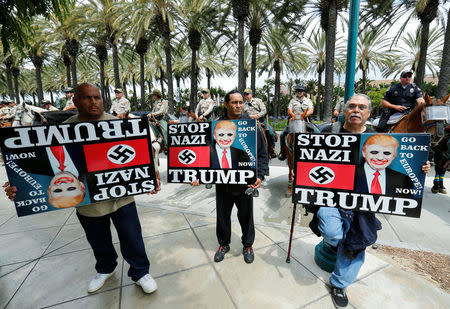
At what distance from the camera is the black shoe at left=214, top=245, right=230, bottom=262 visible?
9.74ft

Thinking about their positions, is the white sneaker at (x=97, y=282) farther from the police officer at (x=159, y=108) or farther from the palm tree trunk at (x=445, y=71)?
the palm tree trunk at (x=445, y=71)

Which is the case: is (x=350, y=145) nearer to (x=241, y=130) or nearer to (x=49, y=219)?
(x=241, y=130)

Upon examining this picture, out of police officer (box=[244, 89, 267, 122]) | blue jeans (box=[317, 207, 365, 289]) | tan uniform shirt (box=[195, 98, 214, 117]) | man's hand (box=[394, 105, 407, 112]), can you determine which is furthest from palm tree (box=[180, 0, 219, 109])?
blue jeans (box=[317, 207, 365, 289])

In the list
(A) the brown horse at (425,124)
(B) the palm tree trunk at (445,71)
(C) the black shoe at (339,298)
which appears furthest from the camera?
(B) the palm tree trunk at (445,71)

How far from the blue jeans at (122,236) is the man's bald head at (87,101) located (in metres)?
1.00

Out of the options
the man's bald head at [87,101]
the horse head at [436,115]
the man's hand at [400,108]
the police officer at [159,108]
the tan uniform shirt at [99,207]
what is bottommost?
the tan uniform shirt at [99,207]

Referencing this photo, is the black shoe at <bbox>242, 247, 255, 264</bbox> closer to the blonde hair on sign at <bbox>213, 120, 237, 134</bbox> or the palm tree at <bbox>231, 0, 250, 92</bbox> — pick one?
the blonde hair on sign at <bbox>213, 120, 237, 134</bbox>

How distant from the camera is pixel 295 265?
2.86 m

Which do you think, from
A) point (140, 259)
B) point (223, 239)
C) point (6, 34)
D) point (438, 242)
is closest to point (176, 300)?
point (140, 259)

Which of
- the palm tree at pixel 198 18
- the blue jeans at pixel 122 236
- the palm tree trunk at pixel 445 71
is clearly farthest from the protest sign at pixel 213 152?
the palm tree at pixel 198 18

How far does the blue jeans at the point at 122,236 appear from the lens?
2369 millimetres

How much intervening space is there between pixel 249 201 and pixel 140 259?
143 centimetres

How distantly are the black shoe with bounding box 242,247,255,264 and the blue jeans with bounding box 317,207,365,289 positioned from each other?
3.20ft

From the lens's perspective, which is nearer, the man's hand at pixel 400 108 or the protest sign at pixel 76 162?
the protest sign at pixel 76 162
